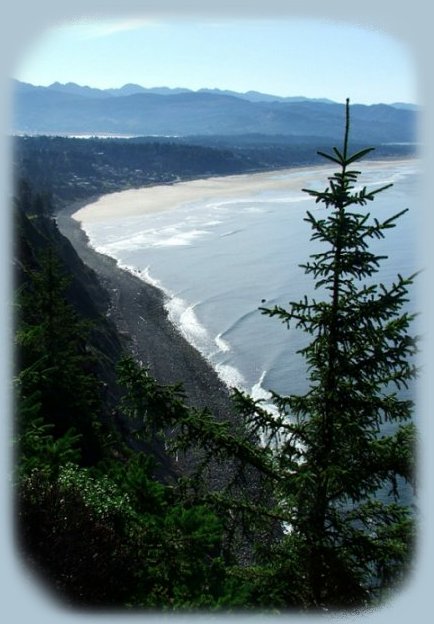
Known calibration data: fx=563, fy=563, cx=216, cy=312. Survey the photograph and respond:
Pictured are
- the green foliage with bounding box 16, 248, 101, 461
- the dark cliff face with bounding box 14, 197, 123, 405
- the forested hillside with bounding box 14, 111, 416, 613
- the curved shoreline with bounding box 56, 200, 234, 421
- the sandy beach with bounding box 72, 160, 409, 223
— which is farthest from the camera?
the sandy beach with bounding box 72, 160, 409, 223

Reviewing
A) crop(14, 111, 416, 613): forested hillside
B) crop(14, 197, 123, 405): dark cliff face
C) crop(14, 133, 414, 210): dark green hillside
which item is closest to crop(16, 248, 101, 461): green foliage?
crop(14, 197, 123, 405): dark cliff face

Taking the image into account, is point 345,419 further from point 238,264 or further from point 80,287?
point 238,264

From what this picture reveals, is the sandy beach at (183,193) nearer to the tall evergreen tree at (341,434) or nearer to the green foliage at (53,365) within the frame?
the green foliage at (53,365)

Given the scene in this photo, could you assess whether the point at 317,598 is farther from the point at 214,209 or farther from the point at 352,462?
the point at 214,209

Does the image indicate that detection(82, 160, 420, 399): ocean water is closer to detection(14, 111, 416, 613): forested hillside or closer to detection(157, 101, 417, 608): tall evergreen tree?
detection(14, 111, 416, 613): forested hillside

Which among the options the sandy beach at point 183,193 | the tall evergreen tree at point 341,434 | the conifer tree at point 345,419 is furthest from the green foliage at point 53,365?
the sandy beach at point 183,193
